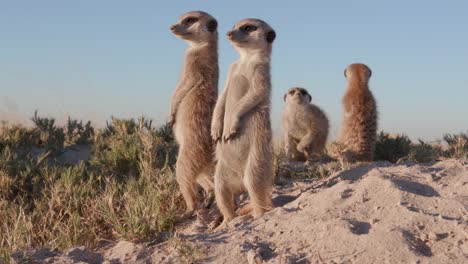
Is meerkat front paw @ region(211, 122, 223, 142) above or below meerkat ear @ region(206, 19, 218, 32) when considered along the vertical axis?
below

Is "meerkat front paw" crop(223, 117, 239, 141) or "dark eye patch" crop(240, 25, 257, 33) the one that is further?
"dark eye patch" crop(240, 25, 257, 33)

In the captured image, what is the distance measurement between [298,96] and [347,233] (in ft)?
16.0

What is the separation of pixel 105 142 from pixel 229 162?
12.8 feet

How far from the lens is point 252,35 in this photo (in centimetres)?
415

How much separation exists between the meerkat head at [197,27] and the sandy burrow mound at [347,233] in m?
1.77

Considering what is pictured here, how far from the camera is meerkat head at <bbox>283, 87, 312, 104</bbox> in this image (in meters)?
7.82

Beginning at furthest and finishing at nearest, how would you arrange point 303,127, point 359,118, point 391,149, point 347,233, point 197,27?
point 303,127
point 391,149
point 359,118
point 197,27
point 347,233

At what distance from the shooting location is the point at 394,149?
24.7 feet

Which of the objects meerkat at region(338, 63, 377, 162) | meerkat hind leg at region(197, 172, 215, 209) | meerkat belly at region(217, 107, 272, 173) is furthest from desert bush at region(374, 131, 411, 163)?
meerkat belly at region(217, 107, 272, 173)

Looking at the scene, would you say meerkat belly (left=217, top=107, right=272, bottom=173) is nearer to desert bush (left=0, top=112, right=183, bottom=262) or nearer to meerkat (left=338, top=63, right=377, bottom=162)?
desert bush (left=0, top=112, right=183, bottom=262)

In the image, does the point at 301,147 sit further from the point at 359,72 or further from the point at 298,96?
the point at 359,72

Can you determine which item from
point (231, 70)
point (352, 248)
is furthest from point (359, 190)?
point (231, 70)

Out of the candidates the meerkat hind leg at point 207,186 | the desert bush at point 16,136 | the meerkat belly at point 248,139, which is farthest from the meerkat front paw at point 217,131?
the desert bush at point 16,136

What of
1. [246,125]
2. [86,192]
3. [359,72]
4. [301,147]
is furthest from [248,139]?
[301,147]
